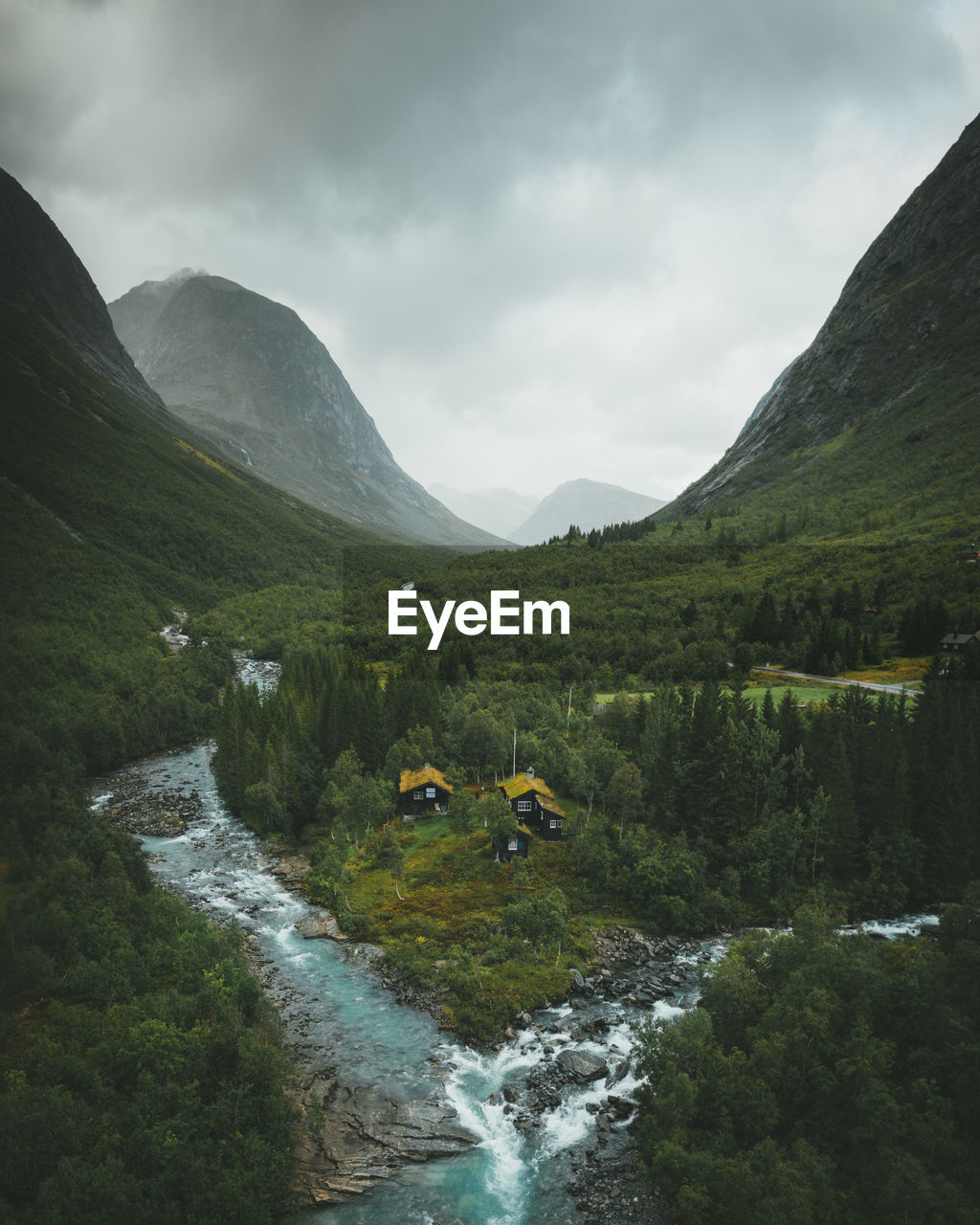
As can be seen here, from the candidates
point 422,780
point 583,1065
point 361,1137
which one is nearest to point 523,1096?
point 583,1065

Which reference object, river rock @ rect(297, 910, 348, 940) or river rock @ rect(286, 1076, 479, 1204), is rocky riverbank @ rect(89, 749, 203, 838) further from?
river rock @ rect(286, 1076, 479, 1204)

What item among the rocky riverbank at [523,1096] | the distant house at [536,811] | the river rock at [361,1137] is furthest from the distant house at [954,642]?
the river rock at [361,1137]

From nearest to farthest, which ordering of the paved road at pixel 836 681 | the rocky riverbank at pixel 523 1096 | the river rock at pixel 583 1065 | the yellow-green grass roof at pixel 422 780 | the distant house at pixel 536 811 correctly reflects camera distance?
the rocky riverbank at pixel 523 1096
the river rock at pixel 583 1065
the distant house at pixel 536 811
the yellow-green grass roof at pixel 422 780
the paved road at pixel 836 681

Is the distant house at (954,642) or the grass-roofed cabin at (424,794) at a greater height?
the distant house at (954,642)

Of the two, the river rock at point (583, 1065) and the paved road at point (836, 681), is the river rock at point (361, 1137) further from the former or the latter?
the paved road at point (836, 681)

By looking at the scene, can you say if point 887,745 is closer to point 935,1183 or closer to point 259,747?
point 935,1183

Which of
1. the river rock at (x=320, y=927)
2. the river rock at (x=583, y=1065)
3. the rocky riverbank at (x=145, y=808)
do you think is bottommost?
the river rock at (x=583, y=1065)

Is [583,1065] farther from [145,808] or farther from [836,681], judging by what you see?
[836,681]
